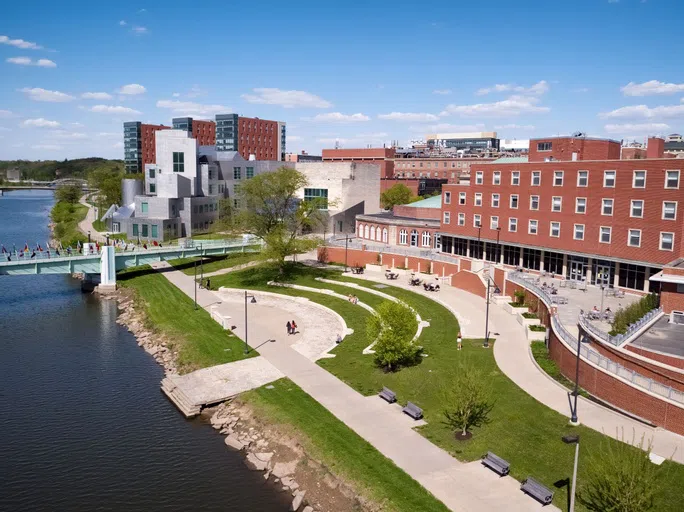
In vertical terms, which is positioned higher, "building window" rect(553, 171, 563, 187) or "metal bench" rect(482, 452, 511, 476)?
"building window" rect(553, 171, 563, 187)

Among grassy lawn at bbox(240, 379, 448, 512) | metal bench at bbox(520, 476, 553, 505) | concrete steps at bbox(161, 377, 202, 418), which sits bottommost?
concrete steps at bbox(161, 377, 202, 418)

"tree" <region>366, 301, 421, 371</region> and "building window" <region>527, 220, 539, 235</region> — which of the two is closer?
"tree" <region>366, 301, 421, 371</region>

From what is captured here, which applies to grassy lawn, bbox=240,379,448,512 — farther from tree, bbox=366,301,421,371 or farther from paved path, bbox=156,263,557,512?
tree, bbox=366,301,421,371

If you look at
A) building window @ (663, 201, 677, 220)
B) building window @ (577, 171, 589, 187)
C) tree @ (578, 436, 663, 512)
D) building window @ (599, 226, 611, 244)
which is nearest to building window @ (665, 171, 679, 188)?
building window @ (663, 201, 677, 220)

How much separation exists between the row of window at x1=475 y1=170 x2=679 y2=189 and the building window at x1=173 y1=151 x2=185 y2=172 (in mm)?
47011

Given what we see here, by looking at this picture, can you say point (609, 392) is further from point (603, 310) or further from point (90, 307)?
point (90, 307)

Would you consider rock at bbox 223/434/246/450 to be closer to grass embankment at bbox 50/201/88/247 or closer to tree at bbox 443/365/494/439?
tree at bbox 443/365/494/439

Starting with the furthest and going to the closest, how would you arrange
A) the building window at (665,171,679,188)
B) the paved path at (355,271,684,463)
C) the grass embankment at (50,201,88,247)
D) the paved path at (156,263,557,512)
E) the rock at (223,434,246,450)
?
the grass embankment at (50,201,88,247), the building window at (665,171,679,188), the rock at (223,434,246,450), the paved path at (355,271,684,463), the paved path at (156,263,557,512)

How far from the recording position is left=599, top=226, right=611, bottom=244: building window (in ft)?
156

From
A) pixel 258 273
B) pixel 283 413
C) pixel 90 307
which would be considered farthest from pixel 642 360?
pixel 90 307

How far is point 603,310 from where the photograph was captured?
39.6 m

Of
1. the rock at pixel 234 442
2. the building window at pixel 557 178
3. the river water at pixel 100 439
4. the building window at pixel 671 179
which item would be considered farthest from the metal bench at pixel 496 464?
the building window at pixel 557 178

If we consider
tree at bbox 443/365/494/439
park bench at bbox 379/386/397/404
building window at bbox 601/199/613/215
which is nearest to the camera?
tree at bbox 443/365/494/439

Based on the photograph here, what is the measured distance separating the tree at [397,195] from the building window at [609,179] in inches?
2083
